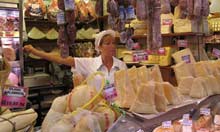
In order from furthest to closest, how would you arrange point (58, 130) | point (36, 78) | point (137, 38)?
point (137, 38)
point (36, 78)
point (58, 130)

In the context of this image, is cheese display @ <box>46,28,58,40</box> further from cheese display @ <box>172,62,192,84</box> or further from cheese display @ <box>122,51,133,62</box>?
cheese display @ <box>172,62,192,84</box>

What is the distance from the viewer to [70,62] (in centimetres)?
321

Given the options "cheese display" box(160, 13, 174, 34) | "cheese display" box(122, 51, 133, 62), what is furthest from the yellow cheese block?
"cheese display" box(122, 51, 133, 62)

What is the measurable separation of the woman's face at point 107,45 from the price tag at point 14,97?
5.78ft

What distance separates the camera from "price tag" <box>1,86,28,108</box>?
1178 mm

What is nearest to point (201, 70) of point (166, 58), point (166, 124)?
point (166, 124)

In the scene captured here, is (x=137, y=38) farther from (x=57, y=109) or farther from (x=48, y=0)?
(x=57, y=109)

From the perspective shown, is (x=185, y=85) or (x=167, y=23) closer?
(x=185, y=85)

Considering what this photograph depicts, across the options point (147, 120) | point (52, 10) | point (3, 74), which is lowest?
point (147, 120)

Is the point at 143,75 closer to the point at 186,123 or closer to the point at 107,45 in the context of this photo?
the point at 186,123

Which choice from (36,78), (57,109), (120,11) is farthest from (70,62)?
(57,109)

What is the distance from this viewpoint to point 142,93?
56.6 inches

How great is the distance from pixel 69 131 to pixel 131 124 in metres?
0.36

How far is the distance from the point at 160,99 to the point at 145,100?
91 millimetres
